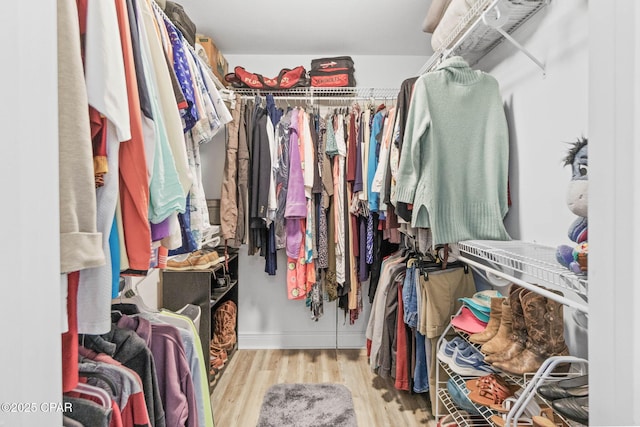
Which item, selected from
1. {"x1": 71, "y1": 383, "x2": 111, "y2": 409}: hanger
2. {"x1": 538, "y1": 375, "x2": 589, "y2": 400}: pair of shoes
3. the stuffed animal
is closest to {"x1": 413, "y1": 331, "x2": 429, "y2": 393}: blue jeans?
{"x1": 538, "y1": 375, "x2": 589, "y2": 400}: pair of shoes

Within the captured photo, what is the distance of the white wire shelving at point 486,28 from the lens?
146cm

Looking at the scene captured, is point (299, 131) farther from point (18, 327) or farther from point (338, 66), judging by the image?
point (18, 327)

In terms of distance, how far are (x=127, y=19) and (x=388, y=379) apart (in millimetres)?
2478

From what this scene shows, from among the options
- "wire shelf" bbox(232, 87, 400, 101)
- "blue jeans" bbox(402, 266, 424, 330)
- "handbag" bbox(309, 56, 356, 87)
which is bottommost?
"blue jeans" bbox(402, 266, 424, 330)

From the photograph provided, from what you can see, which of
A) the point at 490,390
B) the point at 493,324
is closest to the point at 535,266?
the point at 493,324

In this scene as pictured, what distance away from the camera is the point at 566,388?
100 centimetres

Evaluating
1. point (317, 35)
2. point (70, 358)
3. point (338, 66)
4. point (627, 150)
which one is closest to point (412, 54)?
point (338, 66)

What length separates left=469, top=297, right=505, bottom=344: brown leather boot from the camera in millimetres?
1397

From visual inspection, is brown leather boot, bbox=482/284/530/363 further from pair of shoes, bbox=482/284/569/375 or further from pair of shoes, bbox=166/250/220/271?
pair of shoes, bbox=166/250/220/271

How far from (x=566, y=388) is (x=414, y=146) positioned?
103 centimetres

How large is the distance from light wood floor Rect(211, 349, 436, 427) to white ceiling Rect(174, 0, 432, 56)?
8.28 ft

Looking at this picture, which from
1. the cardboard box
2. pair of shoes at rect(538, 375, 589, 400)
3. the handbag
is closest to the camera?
pair of shoes at rect(538, 375, 589, 400)

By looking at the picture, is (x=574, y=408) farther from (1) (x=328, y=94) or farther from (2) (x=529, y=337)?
(1) (x=328, y=94)

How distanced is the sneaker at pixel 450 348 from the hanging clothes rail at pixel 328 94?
191cm
